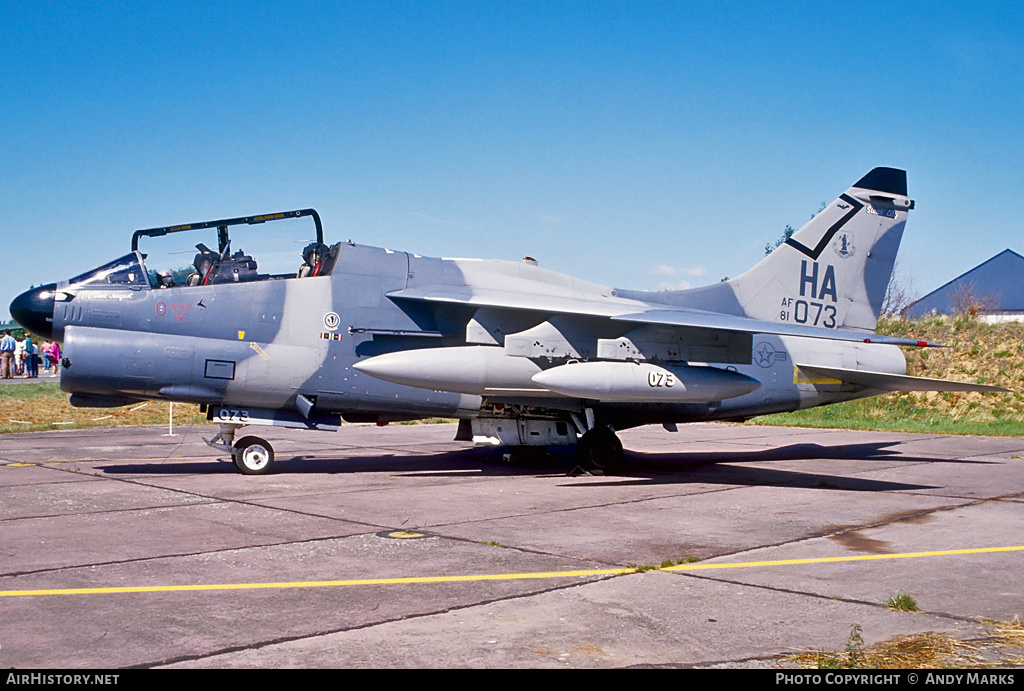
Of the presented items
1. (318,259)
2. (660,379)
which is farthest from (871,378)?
(318,259)

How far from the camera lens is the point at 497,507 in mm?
9516

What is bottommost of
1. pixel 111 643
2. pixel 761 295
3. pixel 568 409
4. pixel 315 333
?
pixel 111 643

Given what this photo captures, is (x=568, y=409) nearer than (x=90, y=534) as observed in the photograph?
No

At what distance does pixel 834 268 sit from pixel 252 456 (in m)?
9.99

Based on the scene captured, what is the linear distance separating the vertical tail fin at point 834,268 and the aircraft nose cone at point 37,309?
353 inches

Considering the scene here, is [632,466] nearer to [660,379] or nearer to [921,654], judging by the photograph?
[660,379]

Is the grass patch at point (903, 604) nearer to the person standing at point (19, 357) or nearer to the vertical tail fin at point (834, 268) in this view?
the vertical tail fin at point (834, 268)

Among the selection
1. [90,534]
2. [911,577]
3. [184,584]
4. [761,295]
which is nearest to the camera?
[184,584]

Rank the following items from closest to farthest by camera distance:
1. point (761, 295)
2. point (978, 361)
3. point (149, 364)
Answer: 1. point (149, 364)
2. point (761, 295)
3. point (978, 361)

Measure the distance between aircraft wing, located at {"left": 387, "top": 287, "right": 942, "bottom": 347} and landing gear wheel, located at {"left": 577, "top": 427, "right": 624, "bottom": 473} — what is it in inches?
79.7

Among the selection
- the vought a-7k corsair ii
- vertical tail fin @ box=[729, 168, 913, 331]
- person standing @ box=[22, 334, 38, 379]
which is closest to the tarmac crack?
the vought a-7k corsair ii

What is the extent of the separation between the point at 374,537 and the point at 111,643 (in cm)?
320

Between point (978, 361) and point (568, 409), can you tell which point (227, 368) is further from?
point (978, 361)
